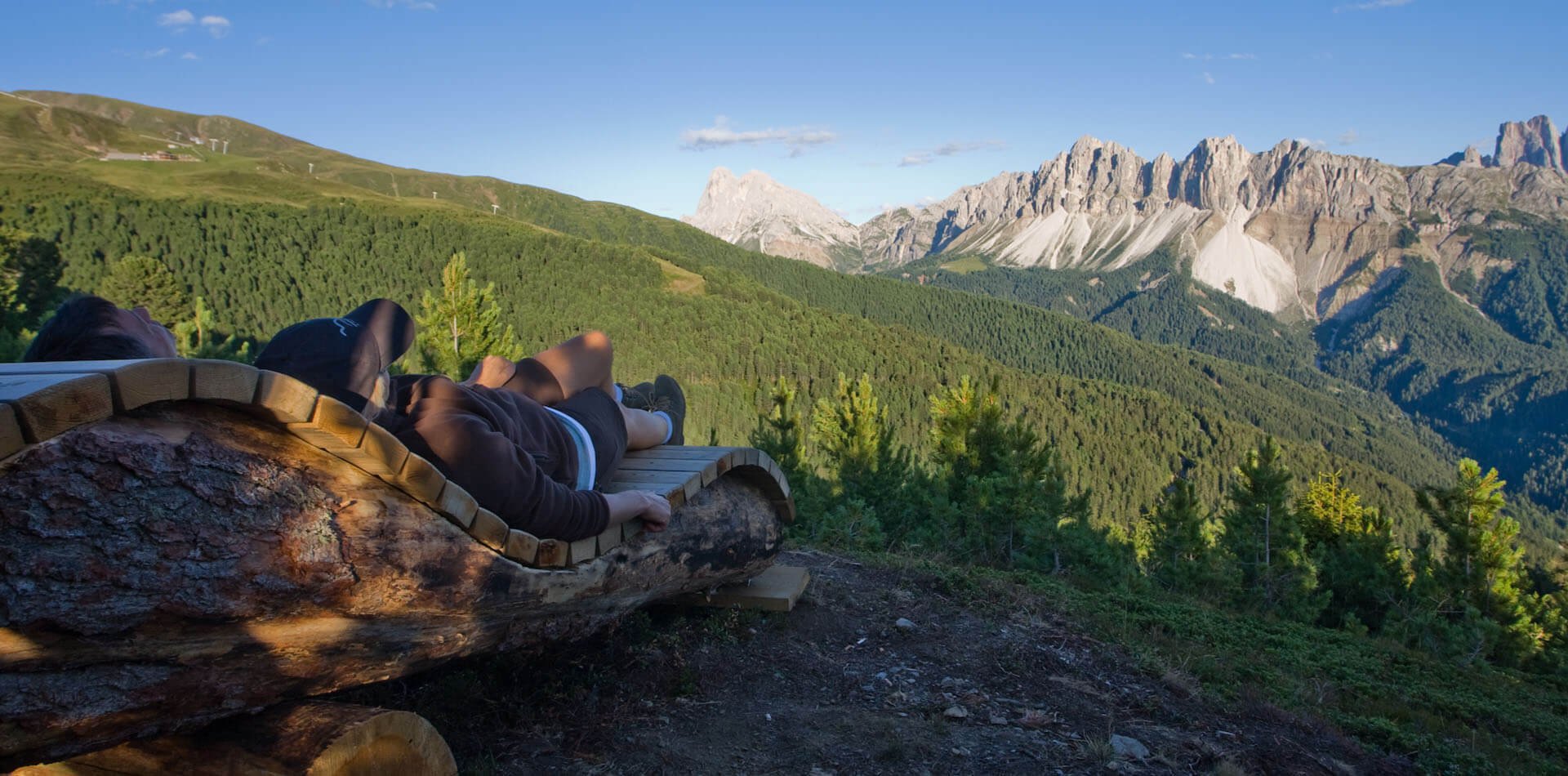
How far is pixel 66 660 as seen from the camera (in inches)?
70.3

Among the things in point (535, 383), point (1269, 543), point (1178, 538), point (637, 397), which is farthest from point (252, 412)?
point (1269, 543)

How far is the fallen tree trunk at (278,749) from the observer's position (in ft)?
6.86

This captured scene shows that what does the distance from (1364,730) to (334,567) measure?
18.9 feet

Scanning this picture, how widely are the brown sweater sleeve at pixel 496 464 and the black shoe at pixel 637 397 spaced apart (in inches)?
74.6

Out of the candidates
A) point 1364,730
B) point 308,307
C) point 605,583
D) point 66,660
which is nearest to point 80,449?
point 66,660

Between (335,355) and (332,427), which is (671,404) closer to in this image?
(335,355)

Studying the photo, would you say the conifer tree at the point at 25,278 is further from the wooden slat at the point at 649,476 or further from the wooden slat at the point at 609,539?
the wooden slat at the point at 609,539

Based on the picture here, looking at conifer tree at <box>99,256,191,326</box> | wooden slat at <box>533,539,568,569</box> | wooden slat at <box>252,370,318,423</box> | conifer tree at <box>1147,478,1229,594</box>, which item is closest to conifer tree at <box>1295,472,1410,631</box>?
conifer tree at <box>1147,478,1229,594</box>

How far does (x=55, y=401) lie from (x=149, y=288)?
23.1m

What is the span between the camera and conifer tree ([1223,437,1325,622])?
16.5m

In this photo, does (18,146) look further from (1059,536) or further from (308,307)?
(1059,536)

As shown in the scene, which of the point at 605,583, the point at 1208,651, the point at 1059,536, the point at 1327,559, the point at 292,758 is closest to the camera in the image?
the point at 292,758

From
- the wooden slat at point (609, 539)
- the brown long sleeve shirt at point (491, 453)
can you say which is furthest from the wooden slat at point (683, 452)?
the brown long sleeve shirt at point (491, 453)

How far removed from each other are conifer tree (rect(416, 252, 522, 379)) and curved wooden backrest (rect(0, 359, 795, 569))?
44.4ft
